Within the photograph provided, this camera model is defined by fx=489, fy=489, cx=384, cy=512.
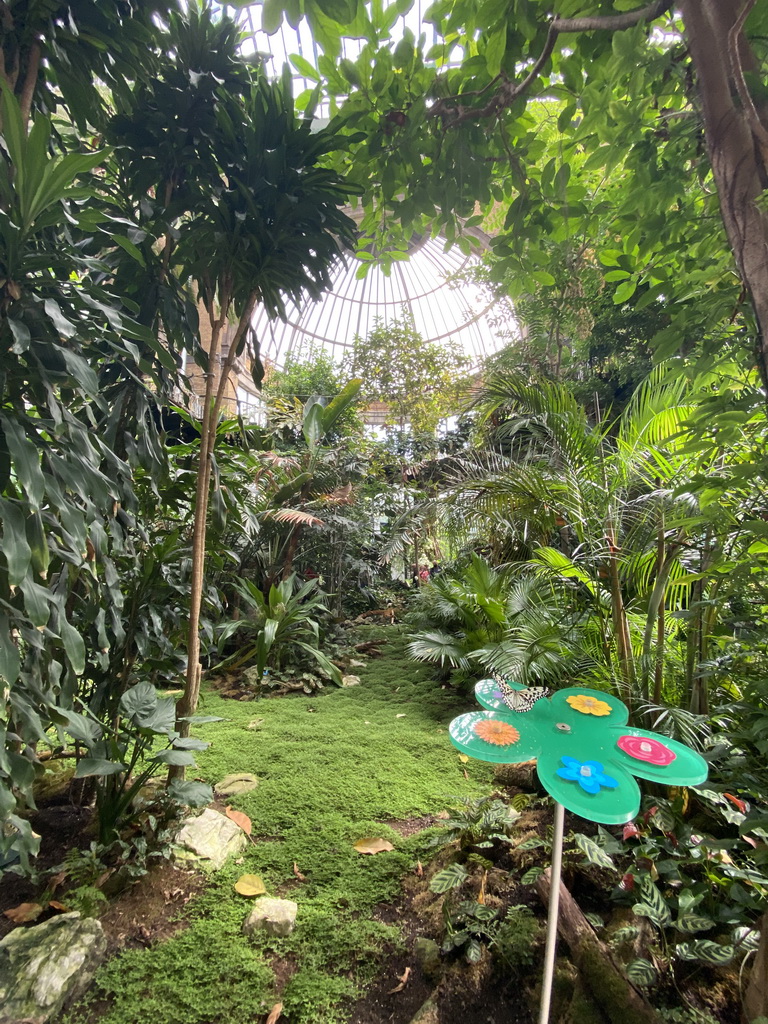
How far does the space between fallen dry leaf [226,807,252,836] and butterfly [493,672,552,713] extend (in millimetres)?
1332

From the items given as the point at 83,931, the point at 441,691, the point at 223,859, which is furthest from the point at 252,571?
the point at 83,931

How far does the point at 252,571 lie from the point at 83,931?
3.84 meters

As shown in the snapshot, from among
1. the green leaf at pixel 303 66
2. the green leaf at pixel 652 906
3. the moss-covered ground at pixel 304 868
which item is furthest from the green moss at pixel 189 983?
the green leaf at pixel 303 66

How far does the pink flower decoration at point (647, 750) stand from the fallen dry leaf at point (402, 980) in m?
0.91

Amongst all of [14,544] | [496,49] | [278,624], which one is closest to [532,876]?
[14,544]

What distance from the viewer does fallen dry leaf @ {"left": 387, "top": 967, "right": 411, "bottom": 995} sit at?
1.21 meters

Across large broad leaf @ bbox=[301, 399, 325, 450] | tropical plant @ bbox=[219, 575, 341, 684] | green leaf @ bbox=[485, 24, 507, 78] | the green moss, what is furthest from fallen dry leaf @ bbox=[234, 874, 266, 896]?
large broad leaf @ bbox=[301, 399, 325, 450]

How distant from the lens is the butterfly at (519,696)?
3.28 ft

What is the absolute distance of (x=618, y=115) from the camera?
46.5 inches

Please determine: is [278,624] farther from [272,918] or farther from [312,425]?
[272,918]

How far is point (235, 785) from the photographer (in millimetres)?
2160

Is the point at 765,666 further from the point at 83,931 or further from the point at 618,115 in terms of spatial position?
the point at 83,931

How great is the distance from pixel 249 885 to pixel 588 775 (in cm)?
128

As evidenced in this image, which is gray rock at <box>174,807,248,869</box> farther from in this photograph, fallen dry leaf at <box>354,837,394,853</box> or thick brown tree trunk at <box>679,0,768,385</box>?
thick brown tree trunk at <box>679,0,768,385</box>
